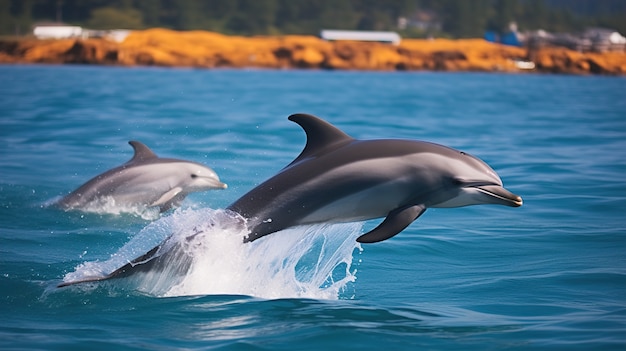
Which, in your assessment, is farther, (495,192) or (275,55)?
(275,55)

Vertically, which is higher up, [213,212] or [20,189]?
[213,212]

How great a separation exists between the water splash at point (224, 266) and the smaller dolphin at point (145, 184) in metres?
3.12

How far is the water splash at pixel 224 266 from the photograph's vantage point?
253 inches

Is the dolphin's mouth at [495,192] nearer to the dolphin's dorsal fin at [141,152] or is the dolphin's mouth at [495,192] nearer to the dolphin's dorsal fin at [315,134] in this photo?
the dolphin's dorsal fin at [315,134]

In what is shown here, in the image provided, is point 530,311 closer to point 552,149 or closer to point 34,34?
point 552,149

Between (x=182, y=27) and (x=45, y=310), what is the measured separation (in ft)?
366

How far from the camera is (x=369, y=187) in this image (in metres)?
6.18

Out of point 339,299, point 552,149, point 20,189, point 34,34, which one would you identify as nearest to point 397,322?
point 339,299

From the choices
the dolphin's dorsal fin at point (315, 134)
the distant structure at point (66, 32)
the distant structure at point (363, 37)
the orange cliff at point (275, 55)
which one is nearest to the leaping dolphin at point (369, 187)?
the dolphin's dorsal fin at point (315, 134)

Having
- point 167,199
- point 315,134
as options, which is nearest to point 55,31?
point 167,199

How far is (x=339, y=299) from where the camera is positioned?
6.62 meters

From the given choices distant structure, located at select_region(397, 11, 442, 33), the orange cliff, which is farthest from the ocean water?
distant structure, located at select_region(397, 11, 442, 33)

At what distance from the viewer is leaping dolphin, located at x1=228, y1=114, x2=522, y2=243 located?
20.3 feet

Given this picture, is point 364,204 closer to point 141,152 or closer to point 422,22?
point 141,152
